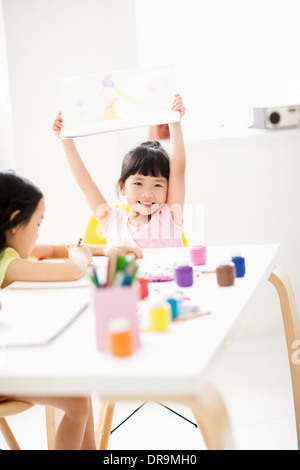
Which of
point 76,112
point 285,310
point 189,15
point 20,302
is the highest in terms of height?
point 189,15

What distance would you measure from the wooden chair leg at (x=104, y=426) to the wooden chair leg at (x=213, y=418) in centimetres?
87

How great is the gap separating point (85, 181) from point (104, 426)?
0.80 m

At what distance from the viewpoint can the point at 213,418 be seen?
729 mm

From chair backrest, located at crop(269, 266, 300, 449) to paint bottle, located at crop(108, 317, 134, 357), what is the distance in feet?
3.02

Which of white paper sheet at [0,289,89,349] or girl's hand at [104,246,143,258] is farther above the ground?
white paper sheet at [0,289,89,349]

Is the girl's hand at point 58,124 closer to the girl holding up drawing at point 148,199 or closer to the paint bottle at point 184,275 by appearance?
the girl holding up drawing at point 148,199

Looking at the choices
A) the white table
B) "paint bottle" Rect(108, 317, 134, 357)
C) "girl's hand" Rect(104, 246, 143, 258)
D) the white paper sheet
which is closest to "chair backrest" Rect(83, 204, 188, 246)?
"girl's hand" Rect(104, 246, 143, 258)

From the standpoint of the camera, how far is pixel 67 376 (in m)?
0.73

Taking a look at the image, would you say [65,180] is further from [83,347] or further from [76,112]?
[83,347]

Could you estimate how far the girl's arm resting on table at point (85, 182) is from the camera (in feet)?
6.43

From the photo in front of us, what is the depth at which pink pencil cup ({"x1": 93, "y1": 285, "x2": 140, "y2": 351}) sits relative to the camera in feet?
2.67

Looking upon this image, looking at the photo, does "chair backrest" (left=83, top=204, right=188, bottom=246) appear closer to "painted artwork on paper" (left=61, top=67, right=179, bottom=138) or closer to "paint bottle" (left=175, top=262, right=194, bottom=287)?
"painted artwork on paper" (left=61, top=67, right=179, bottom=138)
